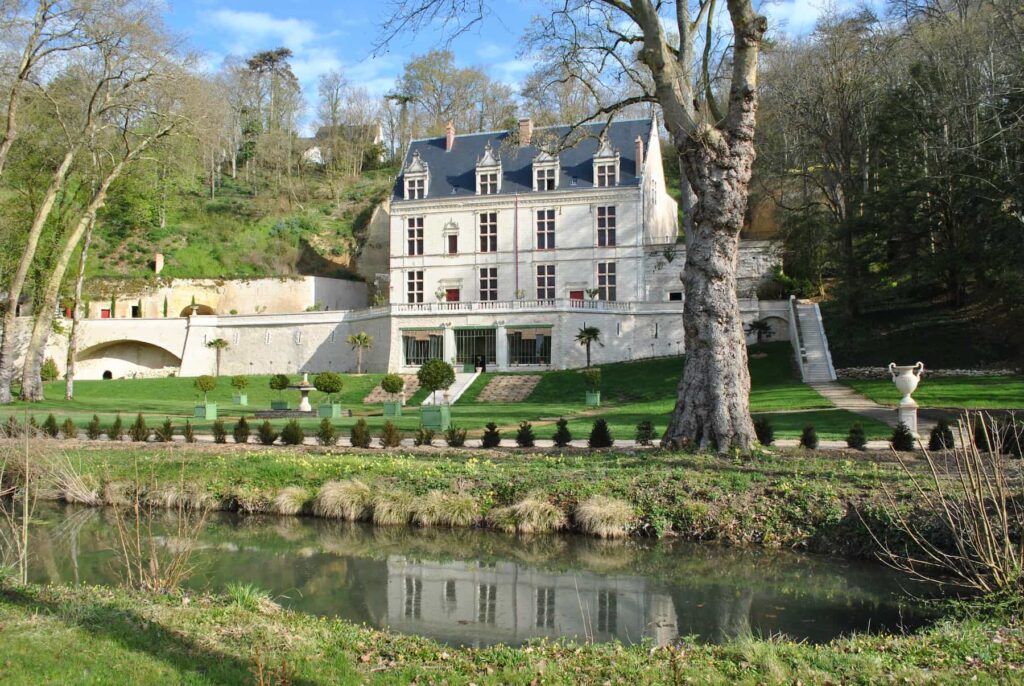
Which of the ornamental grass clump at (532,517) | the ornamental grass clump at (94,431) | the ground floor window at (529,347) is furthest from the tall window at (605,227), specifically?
the ornamental grass clump at (532,517)

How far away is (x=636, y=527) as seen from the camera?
1034 cm

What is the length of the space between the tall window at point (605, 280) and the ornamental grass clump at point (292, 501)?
1204 inches

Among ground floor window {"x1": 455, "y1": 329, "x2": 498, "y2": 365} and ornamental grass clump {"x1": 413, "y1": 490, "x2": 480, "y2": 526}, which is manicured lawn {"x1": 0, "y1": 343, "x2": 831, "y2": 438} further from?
ornamental grass clump {"x1": 413, "y1": 490, "x2": 480, "y2": 526}

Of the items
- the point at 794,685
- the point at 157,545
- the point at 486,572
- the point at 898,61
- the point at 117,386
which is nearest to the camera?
the point at 794,685

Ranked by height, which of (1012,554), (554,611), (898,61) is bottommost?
(554,611)

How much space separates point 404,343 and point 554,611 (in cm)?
3286

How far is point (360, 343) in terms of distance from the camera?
39.2m

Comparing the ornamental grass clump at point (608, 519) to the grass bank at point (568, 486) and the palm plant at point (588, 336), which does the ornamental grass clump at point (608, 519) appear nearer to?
the grass bank at point (568, 486)

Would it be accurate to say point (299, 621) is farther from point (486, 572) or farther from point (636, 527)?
point (636, 527)

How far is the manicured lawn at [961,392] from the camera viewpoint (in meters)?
20.2

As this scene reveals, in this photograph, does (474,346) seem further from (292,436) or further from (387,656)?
(387,656)

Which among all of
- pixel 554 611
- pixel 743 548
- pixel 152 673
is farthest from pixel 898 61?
pixel 152 673

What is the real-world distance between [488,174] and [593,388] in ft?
57.8

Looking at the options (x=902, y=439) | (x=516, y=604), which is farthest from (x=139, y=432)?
(x=902, y=439)
